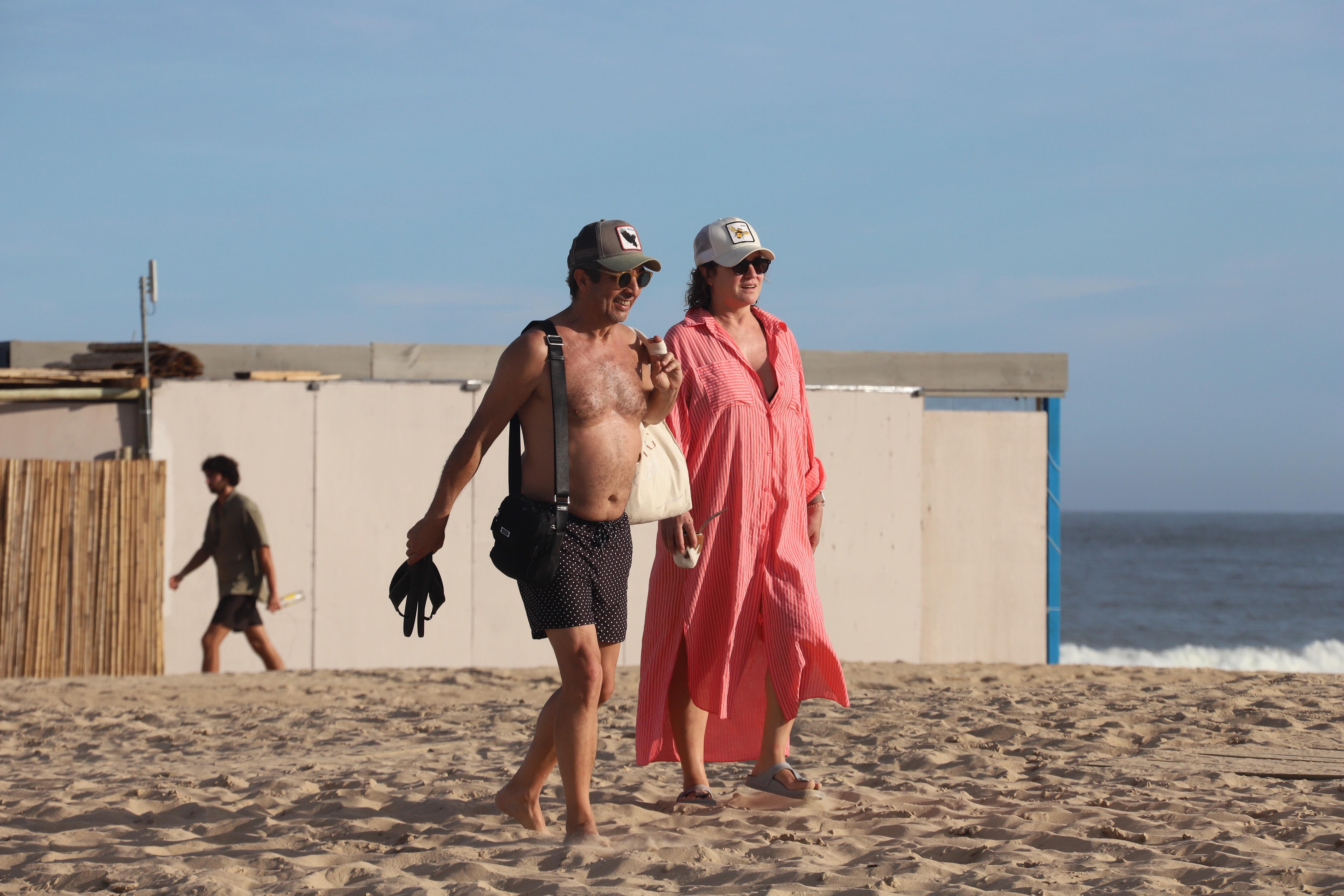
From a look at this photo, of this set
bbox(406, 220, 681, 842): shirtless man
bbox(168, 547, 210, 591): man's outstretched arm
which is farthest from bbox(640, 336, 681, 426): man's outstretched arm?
bbox(168, 547, 210, 591): man's outstretched arm

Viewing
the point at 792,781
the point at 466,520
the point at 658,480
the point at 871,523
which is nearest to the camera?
the point at 658,480

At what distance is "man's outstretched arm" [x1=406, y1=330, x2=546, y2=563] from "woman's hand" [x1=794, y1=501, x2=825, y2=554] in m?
1.44

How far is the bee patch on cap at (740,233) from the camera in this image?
4.48m

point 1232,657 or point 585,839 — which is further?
point 1232,657

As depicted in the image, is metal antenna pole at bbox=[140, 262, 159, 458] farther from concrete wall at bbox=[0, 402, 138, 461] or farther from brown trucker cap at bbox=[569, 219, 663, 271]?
brown trucker cap at bbox=[569, 219, 663, 271]

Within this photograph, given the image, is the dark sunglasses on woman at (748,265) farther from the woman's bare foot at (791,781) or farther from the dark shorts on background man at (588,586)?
the woman's bare foot at (791,781)

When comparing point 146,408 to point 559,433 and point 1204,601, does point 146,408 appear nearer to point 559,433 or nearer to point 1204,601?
point 559,433

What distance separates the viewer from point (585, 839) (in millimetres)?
3713

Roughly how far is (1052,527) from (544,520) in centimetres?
921

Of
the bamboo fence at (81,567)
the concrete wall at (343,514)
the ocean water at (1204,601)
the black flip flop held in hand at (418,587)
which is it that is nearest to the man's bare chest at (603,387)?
the black flip flop held in hand at (418,587)

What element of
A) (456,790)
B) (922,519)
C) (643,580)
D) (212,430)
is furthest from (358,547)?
(456,790)

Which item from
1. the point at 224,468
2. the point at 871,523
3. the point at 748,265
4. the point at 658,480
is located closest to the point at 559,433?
the point at 658,480

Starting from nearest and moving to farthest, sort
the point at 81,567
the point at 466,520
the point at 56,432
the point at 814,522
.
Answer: the point at 814,522 → the point at 81,567 → the point at 56,432 → the point at 466,520

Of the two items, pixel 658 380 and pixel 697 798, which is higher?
pixel 658 380
